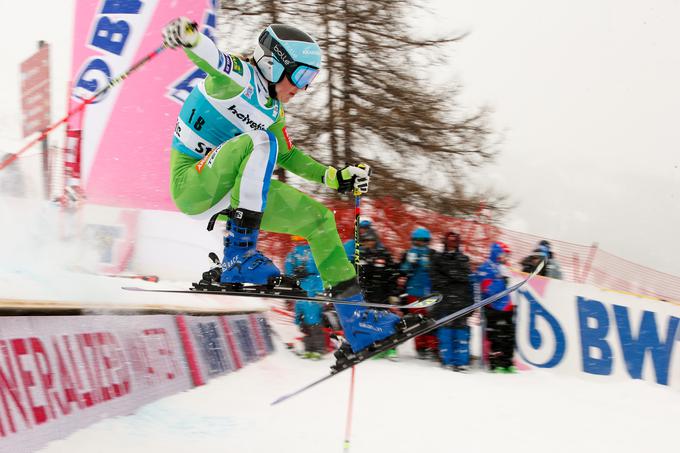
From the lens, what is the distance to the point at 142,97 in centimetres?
665

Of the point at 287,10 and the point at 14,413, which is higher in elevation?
the point at 287,10

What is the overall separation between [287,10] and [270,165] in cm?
786

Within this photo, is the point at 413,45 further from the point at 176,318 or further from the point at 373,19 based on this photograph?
the point at 176,318

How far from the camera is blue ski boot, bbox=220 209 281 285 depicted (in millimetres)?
3311

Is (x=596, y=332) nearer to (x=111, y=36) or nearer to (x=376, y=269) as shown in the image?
(x=376, y=269)

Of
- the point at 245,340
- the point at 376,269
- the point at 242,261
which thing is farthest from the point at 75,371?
the point at 376,269

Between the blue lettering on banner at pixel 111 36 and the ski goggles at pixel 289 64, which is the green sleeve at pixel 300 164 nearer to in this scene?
the ski goggles at pixel 289 64

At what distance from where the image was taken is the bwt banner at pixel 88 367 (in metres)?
3.02

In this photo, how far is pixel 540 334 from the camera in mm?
6320

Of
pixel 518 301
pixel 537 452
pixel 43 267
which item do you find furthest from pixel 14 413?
pixel 518 301

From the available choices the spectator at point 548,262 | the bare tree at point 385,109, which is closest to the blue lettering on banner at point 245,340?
the spectator at point 548,262

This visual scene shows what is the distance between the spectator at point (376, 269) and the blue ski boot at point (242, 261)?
268cm

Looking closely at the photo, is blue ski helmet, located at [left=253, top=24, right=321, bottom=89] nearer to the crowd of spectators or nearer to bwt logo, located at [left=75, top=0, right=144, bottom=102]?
the crowd of spectators

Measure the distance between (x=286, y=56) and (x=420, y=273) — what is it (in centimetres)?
312
